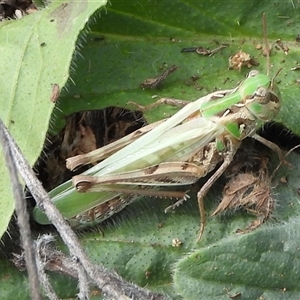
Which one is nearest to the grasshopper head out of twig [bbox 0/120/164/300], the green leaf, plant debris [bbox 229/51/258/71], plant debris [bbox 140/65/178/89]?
plant debris [bbox 229/51/258/71]

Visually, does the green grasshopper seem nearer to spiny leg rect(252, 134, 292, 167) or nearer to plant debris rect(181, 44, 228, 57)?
spiny leg rect(252, 134, 292, 167)

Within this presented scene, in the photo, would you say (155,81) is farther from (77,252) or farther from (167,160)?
(77,252)

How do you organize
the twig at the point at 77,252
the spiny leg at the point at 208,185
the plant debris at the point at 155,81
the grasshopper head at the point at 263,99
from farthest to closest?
the plant debris at the point at 155,81
the spiny leg at the point at 208,185
the grasshopper head at the point at 263,99
the twig at the point at 77,252

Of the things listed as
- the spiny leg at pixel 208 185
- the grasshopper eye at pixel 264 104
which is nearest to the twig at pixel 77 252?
the spiny leg at pixel 208 185

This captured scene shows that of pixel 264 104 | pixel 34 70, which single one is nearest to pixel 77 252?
pixel 34 70

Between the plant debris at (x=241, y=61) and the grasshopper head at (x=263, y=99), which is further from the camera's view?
the plant debris at (x=241, y=61)

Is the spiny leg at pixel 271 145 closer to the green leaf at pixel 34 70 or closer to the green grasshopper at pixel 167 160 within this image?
the green grasshopper at pixel 167 160
